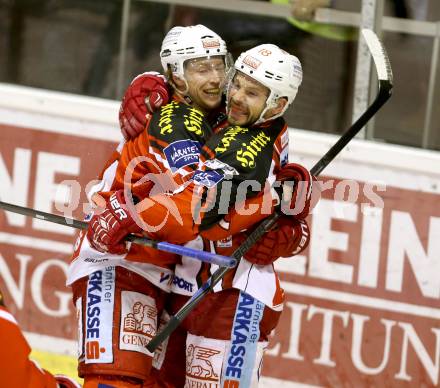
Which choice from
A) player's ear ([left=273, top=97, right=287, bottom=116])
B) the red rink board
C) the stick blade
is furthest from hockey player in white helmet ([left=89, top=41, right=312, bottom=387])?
the red rink board

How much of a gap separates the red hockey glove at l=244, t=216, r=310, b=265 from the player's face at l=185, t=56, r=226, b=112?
0.40 m

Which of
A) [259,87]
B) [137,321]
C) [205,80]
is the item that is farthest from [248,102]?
[137,321]

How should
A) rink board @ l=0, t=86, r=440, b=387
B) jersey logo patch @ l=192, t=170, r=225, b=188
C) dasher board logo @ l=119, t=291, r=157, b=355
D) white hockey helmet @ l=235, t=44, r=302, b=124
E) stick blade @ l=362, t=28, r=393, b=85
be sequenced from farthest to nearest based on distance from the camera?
1. rink board @ l=0, t=86, r=440, b=387
2. stick blade @ l=362, t=28, r=393, b=85
3. dasher board logo @ l=119, t=291, r=157, b=355
4. white hockey helmet @ l=235, t=44, r=302, b=124
5. jersey logo patch @ l=192, t=170, r=225, b=188

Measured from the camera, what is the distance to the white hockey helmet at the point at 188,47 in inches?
128

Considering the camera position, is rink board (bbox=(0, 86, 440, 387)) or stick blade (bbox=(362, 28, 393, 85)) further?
rink board (bbox=(0, 86, 440, 387))

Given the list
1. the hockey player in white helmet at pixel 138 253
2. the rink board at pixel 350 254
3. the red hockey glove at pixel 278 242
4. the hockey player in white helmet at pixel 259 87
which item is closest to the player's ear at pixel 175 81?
the hockey player in white helmet at pixel 138 253

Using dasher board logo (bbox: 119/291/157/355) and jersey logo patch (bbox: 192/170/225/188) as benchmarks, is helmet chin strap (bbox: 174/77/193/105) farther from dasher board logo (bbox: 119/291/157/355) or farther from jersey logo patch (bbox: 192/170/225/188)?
dasher board logo (bbox: 119/291/157/355)

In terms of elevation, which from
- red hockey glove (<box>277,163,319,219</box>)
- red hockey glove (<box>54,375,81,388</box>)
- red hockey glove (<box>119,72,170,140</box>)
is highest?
red hockey glove (<box>119,72,170,140</box>)

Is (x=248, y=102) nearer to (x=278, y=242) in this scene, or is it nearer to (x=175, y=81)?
(x=175, y=81)

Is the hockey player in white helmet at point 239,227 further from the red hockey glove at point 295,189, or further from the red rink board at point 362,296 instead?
the red rink board at point 362,296

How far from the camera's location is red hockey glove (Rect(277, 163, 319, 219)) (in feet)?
10.4

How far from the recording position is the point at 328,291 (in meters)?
4.07

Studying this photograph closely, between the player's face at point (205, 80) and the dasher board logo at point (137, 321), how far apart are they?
0.59 meters

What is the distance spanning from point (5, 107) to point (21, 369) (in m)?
1.55
